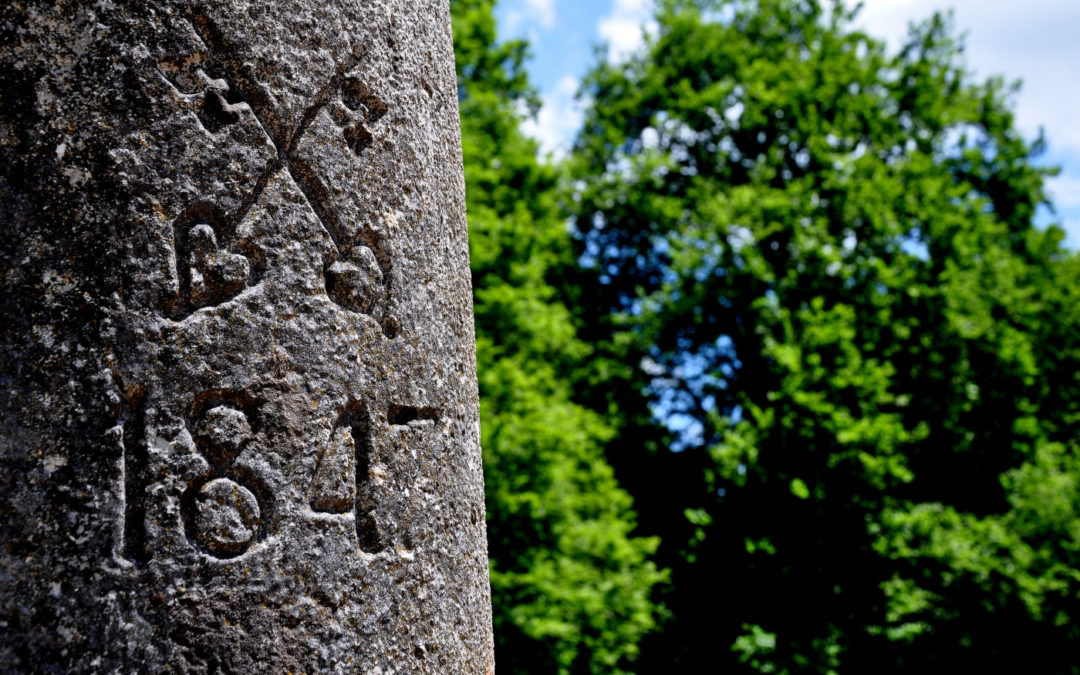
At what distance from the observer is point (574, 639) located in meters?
15.1

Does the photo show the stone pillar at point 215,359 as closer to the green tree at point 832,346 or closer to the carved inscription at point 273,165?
the carved inscription at point 273,165

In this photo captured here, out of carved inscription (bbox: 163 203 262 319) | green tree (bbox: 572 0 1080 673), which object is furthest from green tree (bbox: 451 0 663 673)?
carved inscription (bbox: 163 203 262 319)

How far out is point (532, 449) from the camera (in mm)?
15406

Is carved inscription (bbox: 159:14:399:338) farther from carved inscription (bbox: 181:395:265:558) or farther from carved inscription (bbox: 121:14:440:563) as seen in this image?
carved inscription (bbox: 181:395:265:558)

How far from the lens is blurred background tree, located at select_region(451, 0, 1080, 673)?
15469 mm

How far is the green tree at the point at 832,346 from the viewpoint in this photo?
1555 cm

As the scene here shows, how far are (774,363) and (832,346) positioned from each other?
107 cm

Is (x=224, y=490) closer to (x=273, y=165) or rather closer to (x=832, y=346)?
(x=273, y=165)

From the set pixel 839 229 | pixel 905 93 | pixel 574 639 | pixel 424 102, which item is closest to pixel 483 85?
pixel 839 229

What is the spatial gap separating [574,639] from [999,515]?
8576 millimetres

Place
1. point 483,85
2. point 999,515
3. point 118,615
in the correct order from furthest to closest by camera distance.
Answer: point 483,85
point 999,515
point 118,615

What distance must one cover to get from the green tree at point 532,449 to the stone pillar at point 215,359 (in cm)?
1290

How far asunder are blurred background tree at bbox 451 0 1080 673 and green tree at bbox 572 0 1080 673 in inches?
2.3

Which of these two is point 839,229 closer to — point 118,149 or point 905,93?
point 905,93
